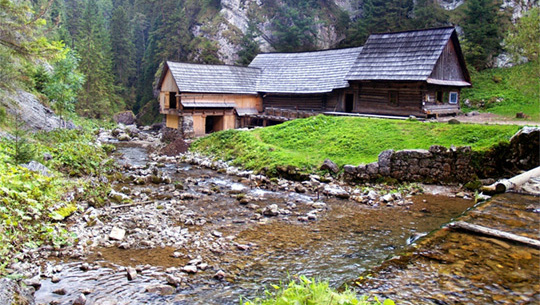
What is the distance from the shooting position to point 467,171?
1591cm

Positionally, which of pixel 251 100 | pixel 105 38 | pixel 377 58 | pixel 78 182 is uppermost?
pixel 105 38

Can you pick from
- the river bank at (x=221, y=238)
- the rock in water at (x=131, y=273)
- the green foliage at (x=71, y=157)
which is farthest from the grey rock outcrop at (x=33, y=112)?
the rock in water at (x=131, y=273)

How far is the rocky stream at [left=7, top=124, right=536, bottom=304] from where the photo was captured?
798 centimetres

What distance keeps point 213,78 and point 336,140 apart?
16021 millimetres

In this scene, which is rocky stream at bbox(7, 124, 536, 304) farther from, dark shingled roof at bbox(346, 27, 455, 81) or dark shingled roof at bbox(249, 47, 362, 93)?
dark shingled roof at bbox(249, 47, 362, 93)

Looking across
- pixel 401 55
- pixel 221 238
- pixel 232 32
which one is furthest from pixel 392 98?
pixel 232 32

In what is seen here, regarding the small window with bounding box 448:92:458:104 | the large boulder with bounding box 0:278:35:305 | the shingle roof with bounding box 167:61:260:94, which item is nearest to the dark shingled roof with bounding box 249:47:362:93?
the shingle roof with bounding box 167:61:260:94

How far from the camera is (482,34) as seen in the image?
37.1 m

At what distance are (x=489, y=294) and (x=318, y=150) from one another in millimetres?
15347

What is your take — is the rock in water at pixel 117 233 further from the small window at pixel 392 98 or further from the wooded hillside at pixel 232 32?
the wooded hillside at pixel 232 32

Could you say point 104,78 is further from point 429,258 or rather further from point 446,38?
point 429,258

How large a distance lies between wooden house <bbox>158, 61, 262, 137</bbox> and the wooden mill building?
0.27 ft

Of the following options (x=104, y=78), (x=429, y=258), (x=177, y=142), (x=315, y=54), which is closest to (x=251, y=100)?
(x=315, y=54)

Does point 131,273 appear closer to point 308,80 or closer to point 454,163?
point 454,163
